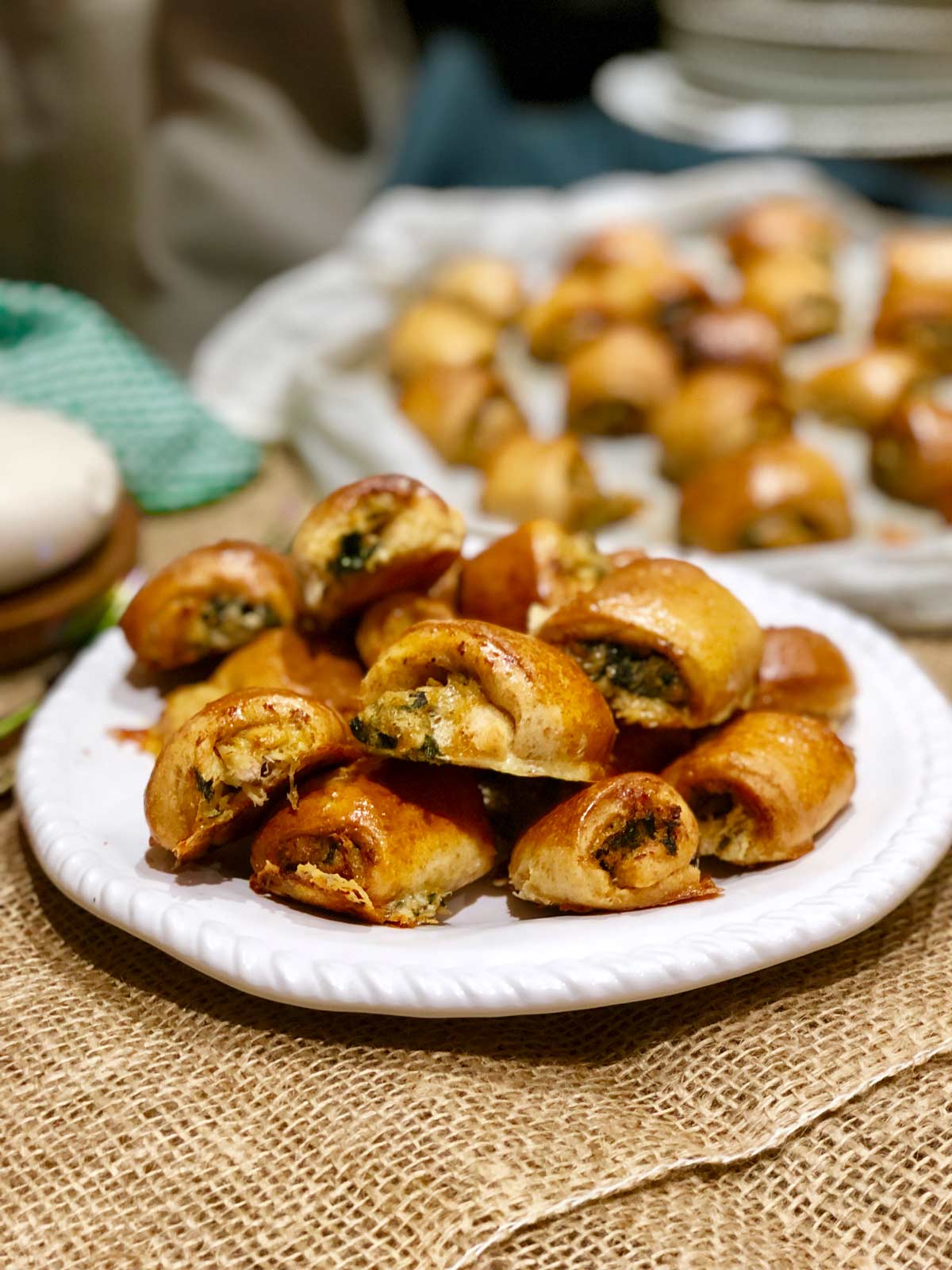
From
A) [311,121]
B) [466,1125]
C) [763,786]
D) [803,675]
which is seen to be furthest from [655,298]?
[466,1125]

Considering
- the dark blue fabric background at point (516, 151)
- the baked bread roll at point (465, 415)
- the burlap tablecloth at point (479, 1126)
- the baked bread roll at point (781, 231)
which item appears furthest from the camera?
the dark blue fabric background at point (516, 151)

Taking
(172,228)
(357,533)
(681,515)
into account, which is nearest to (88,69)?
(172,228)

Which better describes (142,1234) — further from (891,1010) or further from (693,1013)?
(891,1010)

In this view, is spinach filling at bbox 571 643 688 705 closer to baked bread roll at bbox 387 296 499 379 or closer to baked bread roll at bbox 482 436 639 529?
baked bread roll at bbox 482 436 639 529

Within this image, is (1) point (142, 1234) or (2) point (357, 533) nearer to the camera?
(1) point (142, 1234)

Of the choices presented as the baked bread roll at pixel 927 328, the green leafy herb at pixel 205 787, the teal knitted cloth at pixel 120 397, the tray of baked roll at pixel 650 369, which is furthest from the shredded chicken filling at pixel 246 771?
the baked bread roll at pixel 927 328

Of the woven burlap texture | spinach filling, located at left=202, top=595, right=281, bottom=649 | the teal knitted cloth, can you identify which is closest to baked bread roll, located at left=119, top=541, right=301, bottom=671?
spinach filling, located at left=202, top=595, right=281, bottom=649

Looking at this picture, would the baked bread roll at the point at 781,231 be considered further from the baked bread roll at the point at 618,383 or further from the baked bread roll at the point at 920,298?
the baked bread roll at the point at 618,383
